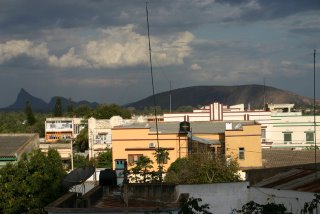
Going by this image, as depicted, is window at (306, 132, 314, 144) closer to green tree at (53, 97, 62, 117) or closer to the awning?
the awning

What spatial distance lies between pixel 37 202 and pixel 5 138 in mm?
21054

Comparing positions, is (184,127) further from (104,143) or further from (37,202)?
(104,143)

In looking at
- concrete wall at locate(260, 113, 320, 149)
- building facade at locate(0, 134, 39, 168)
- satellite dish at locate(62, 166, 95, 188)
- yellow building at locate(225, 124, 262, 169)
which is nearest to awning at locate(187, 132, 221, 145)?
yellow building at locate(225, 124, 262, 169)

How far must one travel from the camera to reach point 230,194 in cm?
1512

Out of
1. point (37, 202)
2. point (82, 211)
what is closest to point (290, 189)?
point (82, 211)

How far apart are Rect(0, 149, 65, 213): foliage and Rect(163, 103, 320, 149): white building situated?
87.9 ft

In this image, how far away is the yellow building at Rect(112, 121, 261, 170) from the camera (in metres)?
33.6

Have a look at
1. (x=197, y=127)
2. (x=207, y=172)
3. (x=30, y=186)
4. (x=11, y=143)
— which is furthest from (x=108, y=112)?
(x=30, y=186)

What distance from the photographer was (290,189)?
1416 cm

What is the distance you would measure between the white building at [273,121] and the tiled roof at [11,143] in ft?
42.5

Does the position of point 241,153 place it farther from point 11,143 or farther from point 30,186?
point 11,143

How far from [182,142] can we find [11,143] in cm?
1210

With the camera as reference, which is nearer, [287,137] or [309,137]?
[309,137]

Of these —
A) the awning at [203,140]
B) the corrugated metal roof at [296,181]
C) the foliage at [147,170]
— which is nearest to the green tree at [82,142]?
the awning at [203,140]
